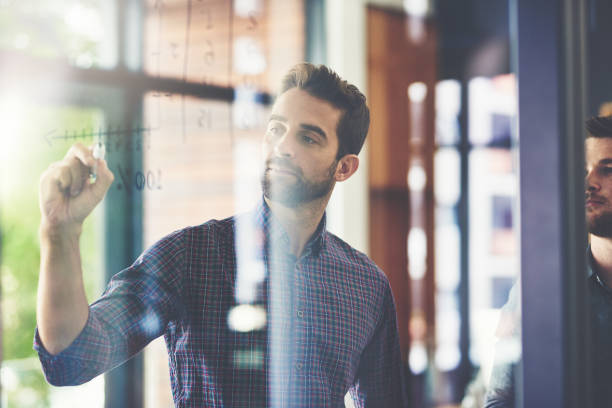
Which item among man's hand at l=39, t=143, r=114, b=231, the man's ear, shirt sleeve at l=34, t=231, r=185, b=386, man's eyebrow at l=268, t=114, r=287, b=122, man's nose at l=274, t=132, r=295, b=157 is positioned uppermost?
man's eyebrow at l=268, t=114, r=287, b=122

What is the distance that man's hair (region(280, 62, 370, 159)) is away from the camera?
2.53 ft

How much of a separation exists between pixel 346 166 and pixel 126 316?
351mm

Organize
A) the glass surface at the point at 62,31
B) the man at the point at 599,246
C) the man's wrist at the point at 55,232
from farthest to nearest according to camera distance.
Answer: the man at the point at 599,246 → the glass surface at the point at 62,31 → the man's wrist at the point at 55,232

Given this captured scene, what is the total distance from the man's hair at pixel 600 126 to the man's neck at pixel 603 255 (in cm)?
16

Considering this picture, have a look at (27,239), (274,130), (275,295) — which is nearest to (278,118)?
(274,130)

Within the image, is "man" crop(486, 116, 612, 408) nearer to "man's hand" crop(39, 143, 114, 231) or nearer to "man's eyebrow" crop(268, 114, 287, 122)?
"man's eyebrow" crop(268, 114, 287, 122)

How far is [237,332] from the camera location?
0.73m

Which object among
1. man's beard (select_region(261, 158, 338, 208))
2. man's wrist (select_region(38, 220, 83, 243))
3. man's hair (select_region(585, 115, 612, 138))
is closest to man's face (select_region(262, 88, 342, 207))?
man's beard (select_region(261, 158, 338, 208))

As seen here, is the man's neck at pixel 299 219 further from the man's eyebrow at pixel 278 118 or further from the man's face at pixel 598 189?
the man's face at pixel 598 189

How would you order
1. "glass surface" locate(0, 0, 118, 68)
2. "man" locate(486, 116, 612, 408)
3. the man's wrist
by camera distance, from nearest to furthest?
the man's wrist → "glass surface" locate(0, 0, 118, 68) → "man" locate(486, 116, 612, 408)

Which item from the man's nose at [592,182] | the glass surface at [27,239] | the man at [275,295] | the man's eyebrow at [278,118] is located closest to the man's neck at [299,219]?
the man at [275,295]

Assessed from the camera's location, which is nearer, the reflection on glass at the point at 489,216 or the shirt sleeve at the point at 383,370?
the shirt sleeve at the point at 383,370

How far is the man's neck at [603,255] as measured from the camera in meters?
0.91

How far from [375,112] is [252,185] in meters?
0.27
